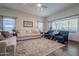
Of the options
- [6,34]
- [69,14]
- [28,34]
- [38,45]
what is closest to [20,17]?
[28,34]

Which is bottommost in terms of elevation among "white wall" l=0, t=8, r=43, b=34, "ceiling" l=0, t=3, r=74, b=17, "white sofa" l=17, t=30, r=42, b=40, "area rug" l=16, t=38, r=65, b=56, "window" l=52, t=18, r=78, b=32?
"area rug" l=16, t=38, r=65, b=56

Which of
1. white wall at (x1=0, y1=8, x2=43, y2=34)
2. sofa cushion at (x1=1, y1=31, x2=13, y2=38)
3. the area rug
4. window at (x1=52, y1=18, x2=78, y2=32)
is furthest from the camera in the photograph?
the area rug

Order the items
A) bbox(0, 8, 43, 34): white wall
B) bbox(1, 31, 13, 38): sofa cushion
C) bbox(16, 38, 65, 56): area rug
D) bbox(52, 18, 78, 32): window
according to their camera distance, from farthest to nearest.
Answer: bbox(16, 38, 65, 56): area rug < bbox(52, 18, 78, 32): window < bbox(1, 31, 13, 38): sofa cushion < bbox(0, 8, 43, 34): white wall

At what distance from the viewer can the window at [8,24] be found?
2428 millimetres

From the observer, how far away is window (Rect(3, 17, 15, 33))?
7.97 feet

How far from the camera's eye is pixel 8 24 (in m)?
2.47

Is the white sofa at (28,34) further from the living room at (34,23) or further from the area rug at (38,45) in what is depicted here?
the area rug at (38,45)

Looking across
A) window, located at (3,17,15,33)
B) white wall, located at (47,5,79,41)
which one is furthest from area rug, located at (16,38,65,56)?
white wall, located at (47,5,79,41)

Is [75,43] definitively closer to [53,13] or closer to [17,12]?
[53,13]

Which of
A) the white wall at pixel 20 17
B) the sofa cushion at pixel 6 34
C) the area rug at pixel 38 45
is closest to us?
the white wall at pixel 20 17

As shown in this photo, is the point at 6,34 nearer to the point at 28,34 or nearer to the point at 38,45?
the point at 28,34

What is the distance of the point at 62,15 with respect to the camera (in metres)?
2.90

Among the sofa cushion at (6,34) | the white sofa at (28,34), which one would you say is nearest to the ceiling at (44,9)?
the white sofa at (28,34)

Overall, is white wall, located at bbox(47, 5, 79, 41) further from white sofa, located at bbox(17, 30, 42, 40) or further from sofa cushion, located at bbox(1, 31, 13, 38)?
sofa cushion, located at bbox(1, 31, 13, 38)
